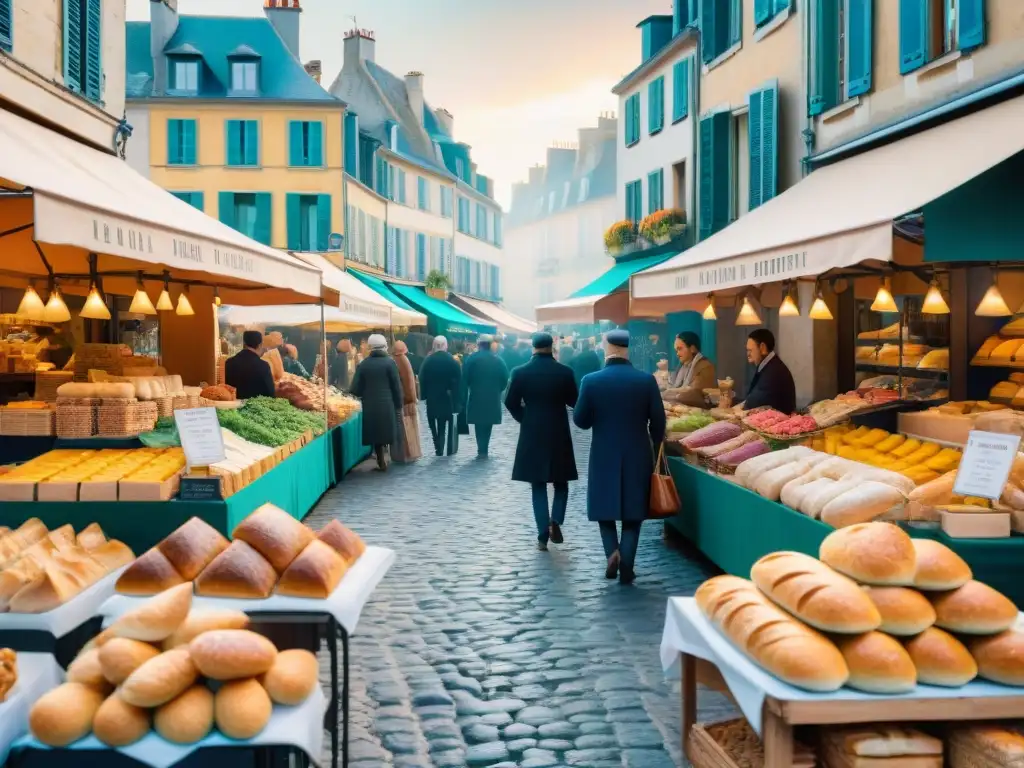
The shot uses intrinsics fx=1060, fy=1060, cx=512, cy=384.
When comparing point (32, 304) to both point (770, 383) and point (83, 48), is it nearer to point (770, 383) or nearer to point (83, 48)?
point (83, 48)

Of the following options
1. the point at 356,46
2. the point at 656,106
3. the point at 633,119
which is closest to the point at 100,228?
the point at 656,106

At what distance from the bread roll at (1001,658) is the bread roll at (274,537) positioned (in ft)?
8.26

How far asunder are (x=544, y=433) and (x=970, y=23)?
17.3 ft

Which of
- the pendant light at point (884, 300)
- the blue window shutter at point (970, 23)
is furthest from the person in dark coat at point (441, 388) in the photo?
the blue window shutter at point (970, 23)

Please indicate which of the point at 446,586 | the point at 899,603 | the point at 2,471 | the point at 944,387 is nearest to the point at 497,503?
the point at 446,586

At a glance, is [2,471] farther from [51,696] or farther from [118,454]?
[51,696]

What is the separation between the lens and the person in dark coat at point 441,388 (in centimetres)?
1628

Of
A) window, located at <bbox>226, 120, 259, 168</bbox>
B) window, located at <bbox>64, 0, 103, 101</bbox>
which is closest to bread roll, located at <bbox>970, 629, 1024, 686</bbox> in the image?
window, located at <bbox>64, 0, 103, 101</bbox>

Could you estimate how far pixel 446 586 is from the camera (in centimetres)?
780

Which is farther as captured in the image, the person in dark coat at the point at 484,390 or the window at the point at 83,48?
the person in dark coat at the point at 484,390

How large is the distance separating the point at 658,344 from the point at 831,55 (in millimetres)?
12261

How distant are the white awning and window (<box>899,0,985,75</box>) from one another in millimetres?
811

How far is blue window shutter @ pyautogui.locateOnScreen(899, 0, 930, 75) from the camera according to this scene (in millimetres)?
10406

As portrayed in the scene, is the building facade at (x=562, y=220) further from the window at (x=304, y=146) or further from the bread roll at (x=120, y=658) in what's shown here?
the bread roll at (x=120, y=658)
